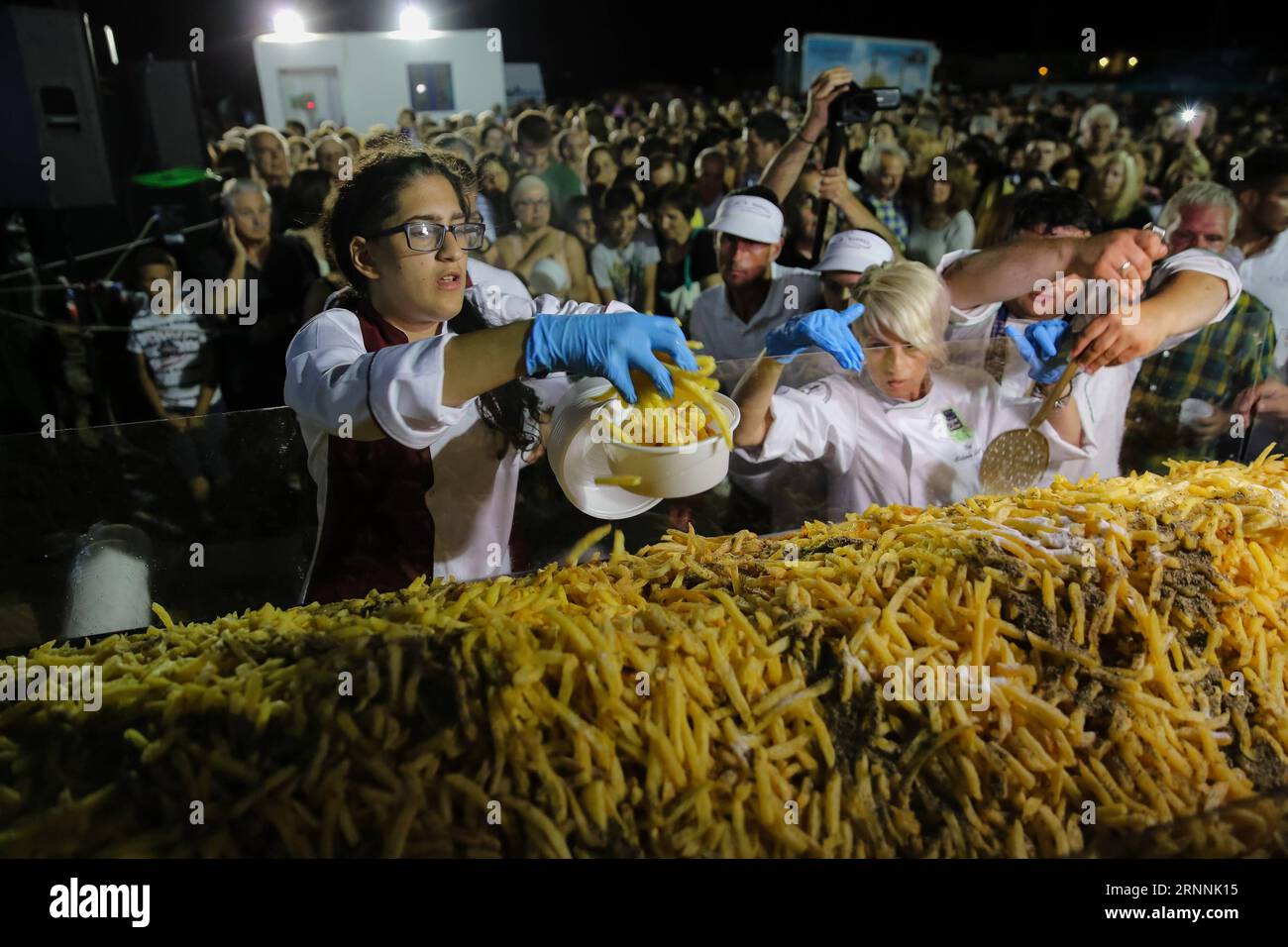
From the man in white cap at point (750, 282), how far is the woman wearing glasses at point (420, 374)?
1421mm

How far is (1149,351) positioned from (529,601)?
1930 millimetres

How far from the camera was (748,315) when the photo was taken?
127 inches

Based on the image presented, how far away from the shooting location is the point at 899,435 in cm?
211

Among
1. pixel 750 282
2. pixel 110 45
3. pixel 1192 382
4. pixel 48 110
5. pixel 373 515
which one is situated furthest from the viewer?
pixel 110 45

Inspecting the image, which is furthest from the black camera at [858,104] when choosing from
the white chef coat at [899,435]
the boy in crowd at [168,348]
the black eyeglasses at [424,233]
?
the boy in crowd at [168,348]

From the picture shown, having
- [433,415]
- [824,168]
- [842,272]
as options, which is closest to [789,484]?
[433,415]

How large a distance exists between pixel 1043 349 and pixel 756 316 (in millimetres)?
1253

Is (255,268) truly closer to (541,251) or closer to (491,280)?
(541,251)

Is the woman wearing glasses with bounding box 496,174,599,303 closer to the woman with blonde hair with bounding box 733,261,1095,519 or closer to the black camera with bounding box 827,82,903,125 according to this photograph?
the black camera with bounding box 827,82,903,125

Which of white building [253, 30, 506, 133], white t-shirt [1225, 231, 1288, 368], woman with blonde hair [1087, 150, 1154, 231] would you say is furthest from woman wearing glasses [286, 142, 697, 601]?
woman with blonde hair [1087, 150, 1154, 231]
